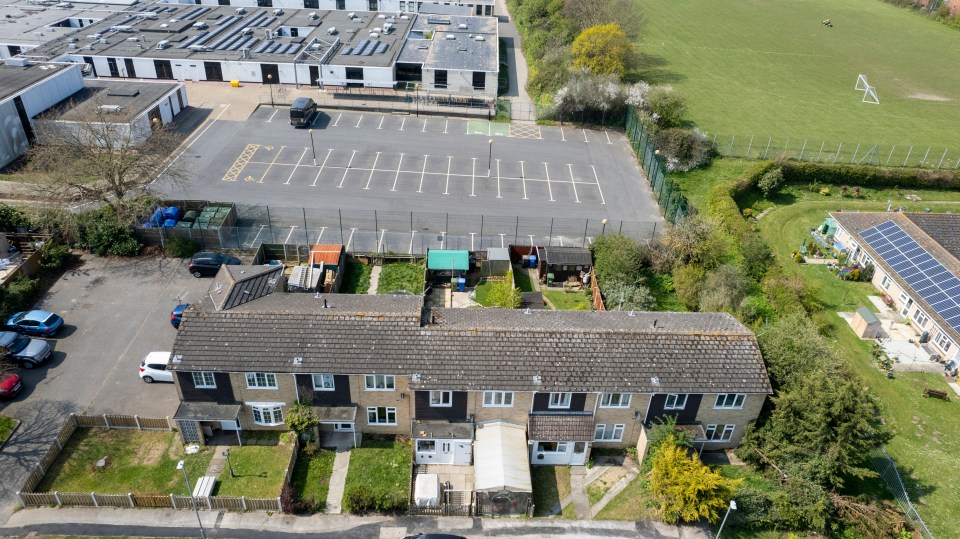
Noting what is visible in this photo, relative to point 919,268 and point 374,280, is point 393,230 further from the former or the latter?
point 919,268

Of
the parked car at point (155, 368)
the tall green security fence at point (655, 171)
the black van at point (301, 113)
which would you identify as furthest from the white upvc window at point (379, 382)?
the black van at point (301, 113)

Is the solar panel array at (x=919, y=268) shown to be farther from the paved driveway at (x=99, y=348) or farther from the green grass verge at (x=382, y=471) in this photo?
the paved driveway at (x=99, y=348)

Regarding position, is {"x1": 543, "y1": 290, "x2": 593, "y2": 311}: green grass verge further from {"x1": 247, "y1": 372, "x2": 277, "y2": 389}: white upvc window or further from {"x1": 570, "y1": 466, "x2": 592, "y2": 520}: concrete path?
{"x1": 247, "y1": 372, "x2": 277, "y2": 389}: white upvc window

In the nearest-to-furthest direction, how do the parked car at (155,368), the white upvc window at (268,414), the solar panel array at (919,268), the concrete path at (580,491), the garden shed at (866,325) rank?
1. the concrete path at (580,491)
2. the white upvc window at (268,414)
3. the parked car at (155,368)
4. the solar panel array at (919,268)
5. the garden shed at (866,325)

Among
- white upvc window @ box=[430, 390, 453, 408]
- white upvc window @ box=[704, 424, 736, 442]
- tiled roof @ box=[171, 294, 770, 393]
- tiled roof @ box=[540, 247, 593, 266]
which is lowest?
white upvc window @ box=[704, 424, 736, 442]

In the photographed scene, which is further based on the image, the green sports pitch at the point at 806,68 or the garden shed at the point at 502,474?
the green sports pitch at the point at 806,68

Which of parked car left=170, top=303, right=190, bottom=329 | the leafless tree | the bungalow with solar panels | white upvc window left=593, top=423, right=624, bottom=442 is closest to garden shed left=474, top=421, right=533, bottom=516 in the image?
white upvc window left=593, top=423, right=624, bottom=442

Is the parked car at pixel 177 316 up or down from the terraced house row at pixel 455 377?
down
